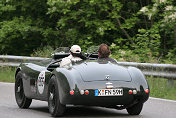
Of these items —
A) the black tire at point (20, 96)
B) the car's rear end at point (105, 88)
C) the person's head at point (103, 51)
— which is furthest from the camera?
the black tire at point (20, 96)

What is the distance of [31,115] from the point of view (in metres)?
9.09

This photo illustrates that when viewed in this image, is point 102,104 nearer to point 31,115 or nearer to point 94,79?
point 94,79

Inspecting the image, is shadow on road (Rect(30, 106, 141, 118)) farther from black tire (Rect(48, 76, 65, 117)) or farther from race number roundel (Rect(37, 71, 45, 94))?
race number roundel (Rect(37, 71, 45, 94))

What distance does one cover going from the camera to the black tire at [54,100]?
8.47 m

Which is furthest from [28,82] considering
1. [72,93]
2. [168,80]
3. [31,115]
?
[168,80]

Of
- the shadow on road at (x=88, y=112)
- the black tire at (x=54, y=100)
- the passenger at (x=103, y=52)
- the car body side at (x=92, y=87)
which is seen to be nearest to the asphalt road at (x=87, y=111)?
the shadow on road at (x=88, y=112)

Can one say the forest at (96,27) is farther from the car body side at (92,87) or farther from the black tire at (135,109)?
the car body side at (92,87)

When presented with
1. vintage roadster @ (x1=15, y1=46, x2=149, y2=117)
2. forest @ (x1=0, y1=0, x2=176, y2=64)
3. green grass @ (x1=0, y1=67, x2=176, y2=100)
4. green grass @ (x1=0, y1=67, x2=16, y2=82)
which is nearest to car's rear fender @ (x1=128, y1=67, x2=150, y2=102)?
vintage roadster @ (x1=15, y1=46, x2=149, y2=117)

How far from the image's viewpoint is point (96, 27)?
21062 millimetres

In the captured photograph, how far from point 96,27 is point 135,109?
12329 millimetres

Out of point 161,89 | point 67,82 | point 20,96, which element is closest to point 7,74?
point 161,89

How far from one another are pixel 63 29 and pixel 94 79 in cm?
1536

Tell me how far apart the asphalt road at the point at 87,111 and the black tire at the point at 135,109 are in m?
0.10

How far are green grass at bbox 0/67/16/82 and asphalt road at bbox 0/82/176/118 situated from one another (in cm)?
517
